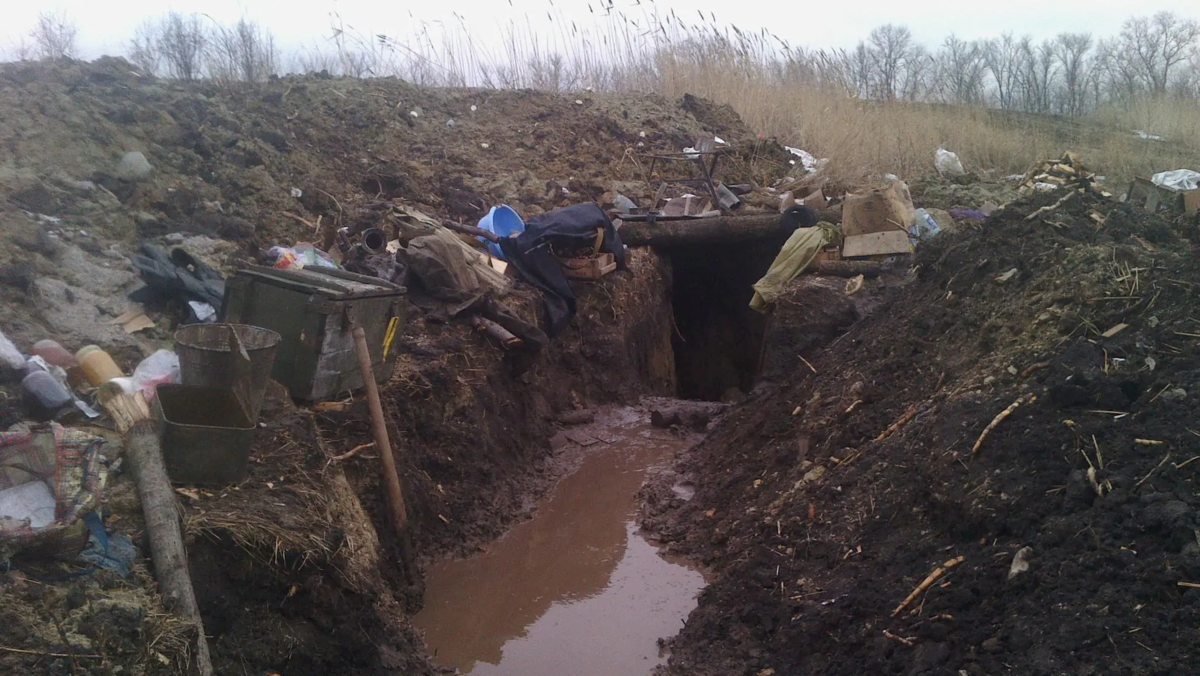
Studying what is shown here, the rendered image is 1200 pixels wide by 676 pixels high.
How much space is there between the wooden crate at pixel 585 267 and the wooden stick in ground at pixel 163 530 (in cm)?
514

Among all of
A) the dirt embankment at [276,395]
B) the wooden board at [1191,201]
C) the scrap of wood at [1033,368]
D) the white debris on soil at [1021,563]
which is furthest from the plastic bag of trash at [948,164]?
the white debris on soil at [1021,563]

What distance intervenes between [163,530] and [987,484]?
11.3 feet

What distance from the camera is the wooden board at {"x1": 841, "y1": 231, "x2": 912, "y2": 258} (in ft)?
27.8

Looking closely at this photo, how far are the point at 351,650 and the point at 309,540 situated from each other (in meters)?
0.51

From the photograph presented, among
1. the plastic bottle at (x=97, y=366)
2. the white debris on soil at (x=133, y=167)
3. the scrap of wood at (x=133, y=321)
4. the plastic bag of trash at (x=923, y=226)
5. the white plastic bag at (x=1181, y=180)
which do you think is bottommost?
the plastic bottle at (x=97, y=366)

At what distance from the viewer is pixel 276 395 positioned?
4.86 meters

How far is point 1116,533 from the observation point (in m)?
3.22

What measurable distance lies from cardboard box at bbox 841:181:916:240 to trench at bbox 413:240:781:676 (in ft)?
9.09

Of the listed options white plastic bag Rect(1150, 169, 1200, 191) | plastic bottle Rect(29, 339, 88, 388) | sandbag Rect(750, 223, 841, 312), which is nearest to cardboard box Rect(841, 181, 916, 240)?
sandbag Rect(750, 223, 841, 312)

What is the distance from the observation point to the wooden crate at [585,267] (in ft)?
27.9

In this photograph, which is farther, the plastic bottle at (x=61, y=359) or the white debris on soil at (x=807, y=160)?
the white debris on soil at (x=807, y=160)

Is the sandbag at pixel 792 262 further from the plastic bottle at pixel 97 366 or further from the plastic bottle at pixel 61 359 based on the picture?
the plastic bottle at pixel 61 359

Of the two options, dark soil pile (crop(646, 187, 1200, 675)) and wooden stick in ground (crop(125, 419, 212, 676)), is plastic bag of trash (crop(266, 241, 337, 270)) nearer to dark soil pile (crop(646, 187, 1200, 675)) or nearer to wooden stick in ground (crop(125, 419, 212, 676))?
wooden stick in ground (crop(125, 419, 212, 676))

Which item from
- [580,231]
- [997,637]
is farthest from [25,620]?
[580,231]
